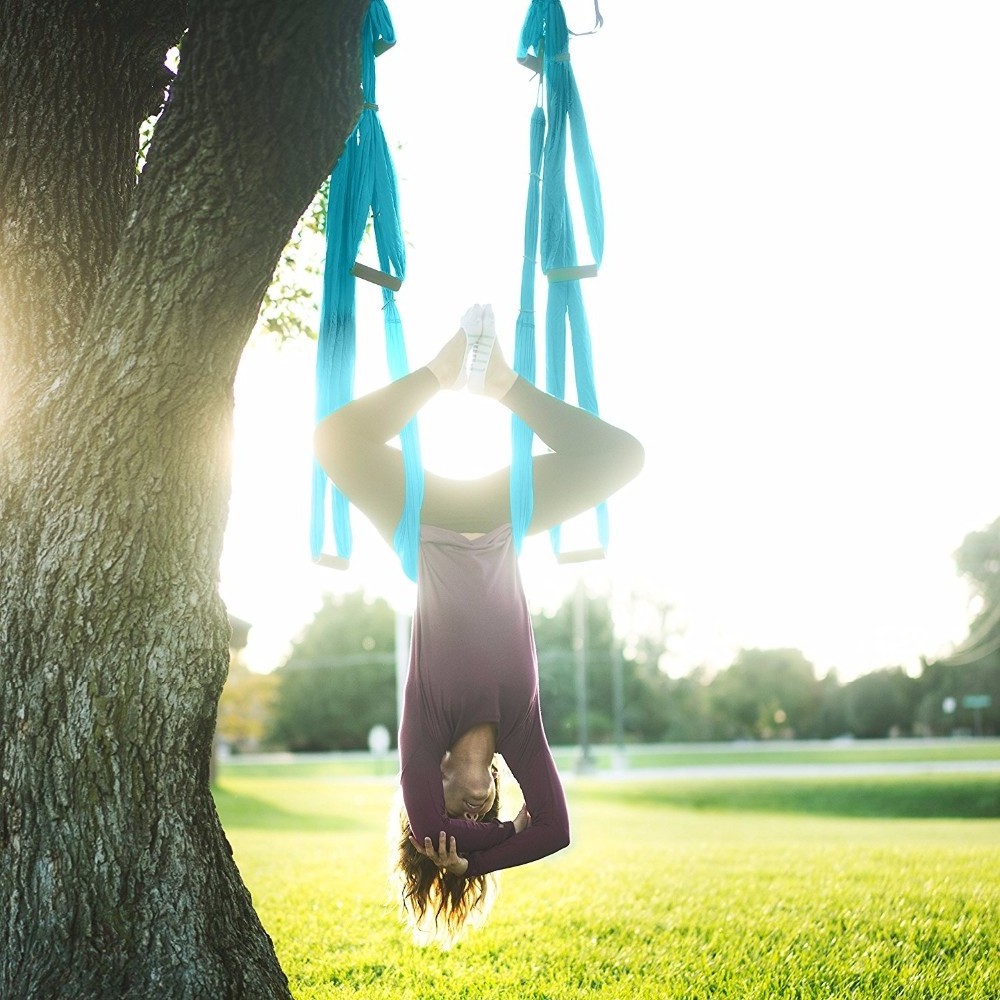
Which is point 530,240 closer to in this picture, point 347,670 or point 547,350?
point 547,350

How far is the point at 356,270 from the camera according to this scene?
357 centimetres

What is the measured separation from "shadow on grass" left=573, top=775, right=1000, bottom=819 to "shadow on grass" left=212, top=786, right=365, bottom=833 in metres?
6.95

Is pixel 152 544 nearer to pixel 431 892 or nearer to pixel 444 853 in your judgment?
pixel 444 853

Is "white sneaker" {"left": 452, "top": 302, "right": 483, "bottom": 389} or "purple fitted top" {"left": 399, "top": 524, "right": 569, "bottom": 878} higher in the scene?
"white sneaker" {"left": 452, "top": 302, "right": 483, "bottom": 389}

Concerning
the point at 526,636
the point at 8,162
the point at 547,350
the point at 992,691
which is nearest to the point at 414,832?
the point at 526,636

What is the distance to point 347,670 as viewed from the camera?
57375 mm

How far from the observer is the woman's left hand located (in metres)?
3.19

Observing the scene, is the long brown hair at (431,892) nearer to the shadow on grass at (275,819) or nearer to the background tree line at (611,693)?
the shadow on grass at (275,819)

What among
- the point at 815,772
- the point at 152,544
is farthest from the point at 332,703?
the point at 152,544

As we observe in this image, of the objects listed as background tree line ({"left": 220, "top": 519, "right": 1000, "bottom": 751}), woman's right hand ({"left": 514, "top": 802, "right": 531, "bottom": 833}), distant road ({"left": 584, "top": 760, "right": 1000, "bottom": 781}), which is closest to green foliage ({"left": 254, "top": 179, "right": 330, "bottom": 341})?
woman's right hand ({"left": 514, "top": 802, "right": 531, "bottom": 833})

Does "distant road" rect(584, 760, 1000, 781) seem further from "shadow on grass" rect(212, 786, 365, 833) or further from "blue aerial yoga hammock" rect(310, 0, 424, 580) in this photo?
"blue aerial yoga hammock" rect(310, 0, 424, 580)

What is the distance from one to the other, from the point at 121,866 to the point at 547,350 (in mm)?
2138

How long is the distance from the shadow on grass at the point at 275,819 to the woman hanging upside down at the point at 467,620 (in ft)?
39.6

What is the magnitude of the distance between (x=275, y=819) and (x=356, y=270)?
1508cm
